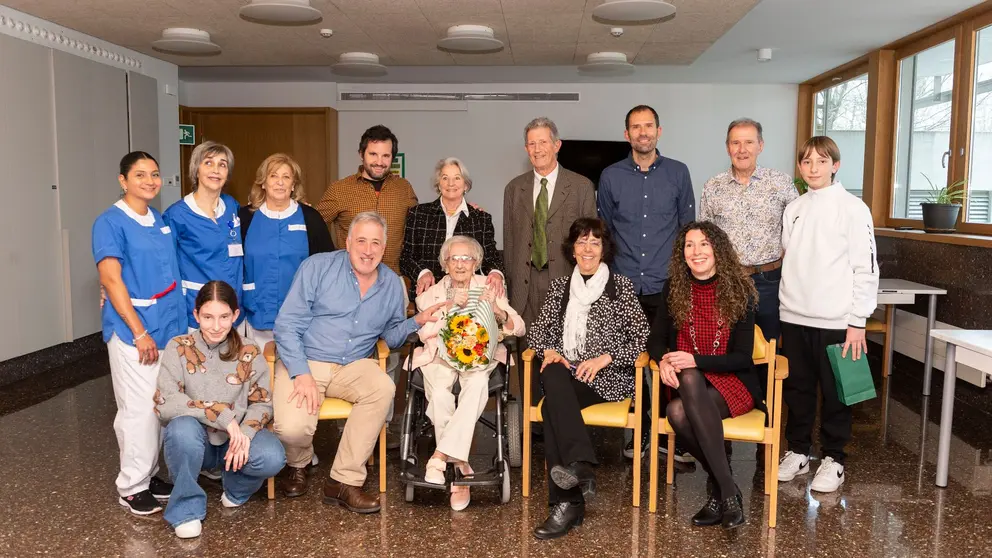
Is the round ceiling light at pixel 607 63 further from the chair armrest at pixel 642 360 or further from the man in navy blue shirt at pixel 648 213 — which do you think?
the chair armrest at pixel 642 360

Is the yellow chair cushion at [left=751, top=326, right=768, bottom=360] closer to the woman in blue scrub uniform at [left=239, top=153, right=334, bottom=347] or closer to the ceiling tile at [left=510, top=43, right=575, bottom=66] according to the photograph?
the woman in blue scrub uniform at [left=239, top=153, right=334, bottom=347]

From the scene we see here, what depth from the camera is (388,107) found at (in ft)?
32.5

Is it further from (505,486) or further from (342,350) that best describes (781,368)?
(342,350)

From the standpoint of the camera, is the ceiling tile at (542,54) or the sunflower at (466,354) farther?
the ceiling tile at (542,54)

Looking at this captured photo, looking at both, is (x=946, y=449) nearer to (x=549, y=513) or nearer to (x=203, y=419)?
(x=549, y=513)

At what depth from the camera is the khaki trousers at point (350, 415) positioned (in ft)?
10.6

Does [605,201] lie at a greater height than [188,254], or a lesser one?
greater

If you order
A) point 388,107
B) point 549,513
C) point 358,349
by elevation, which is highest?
point 388,107

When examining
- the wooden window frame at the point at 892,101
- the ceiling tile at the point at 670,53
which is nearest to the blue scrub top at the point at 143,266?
the ceiling tile at the point at 670,53

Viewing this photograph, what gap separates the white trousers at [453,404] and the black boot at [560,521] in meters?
0.45

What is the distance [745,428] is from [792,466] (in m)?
0.76

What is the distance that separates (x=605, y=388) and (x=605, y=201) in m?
1.07

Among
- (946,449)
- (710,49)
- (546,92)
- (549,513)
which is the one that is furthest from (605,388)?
(546,92)

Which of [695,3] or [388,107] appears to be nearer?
[695,3]
